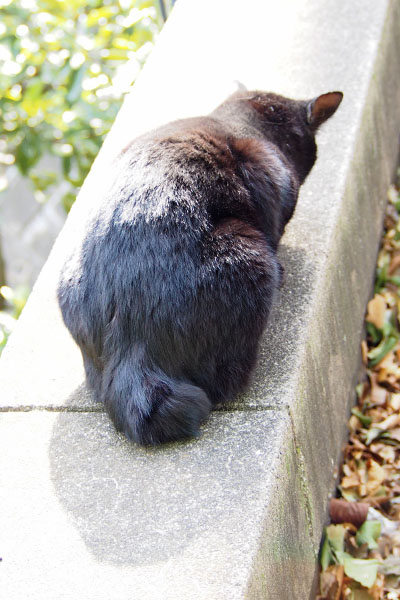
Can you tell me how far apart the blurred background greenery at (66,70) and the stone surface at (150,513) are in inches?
56.9

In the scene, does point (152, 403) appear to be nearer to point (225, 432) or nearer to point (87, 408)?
point (225, 432)

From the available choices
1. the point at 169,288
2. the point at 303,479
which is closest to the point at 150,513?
the point at 303,479

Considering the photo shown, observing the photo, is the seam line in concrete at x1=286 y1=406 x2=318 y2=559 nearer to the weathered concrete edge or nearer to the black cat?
the weathered concrete edge

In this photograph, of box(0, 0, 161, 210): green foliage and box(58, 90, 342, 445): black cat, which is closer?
box(58, 90, 342, 445): black cat

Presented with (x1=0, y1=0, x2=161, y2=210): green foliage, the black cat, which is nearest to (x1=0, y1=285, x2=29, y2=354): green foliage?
(x1=0, y1=0, x2=161, y2=210): green foliage

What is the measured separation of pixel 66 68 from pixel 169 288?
219 centimetres

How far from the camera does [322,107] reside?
3.10m

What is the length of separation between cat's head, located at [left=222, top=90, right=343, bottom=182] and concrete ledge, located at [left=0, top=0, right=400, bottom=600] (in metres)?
0.14

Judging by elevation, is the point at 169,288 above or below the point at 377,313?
above

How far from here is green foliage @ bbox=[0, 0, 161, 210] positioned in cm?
388

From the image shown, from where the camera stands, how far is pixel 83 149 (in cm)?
443

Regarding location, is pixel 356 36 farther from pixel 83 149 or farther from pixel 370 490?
pixel 370 490

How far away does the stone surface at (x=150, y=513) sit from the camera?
1841mm

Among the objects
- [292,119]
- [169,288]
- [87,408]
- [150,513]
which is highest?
[292,119]
